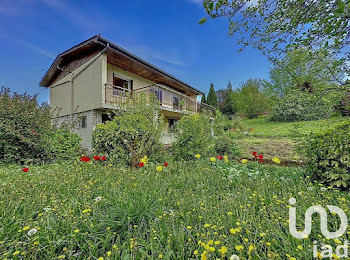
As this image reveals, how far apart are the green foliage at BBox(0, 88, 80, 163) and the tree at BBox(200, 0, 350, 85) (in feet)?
23.0

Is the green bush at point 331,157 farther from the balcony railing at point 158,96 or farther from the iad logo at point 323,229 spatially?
the balcony railing at point 158,96

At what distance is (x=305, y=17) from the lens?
2.87m

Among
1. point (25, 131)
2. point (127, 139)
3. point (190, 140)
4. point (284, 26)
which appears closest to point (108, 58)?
point (25, 131)

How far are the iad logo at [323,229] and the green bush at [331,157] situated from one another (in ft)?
3.19

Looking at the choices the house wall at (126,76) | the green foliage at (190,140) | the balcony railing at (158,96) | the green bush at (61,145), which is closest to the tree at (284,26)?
the green foliage at (190,140)

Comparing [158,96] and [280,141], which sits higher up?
[158,96]

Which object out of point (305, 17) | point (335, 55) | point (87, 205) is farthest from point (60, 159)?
point (335, 55)

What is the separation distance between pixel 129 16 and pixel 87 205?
8602mm

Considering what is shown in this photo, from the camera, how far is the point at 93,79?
10.0m

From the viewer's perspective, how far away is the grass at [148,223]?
56.6 inches

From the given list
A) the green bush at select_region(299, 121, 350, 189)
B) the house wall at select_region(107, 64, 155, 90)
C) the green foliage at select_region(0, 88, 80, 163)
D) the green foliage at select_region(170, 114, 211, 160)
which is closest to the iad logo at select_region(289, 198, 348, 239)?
the green bush at select_region(299, 121, 350, 189)

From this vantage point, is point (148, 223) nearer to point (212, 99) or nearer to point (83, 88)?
point (83, 88)

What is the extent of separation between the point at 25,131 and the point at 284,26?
8005 mm

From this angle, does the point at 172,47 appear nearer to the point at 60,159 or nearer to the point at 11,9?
the point at 11,9
